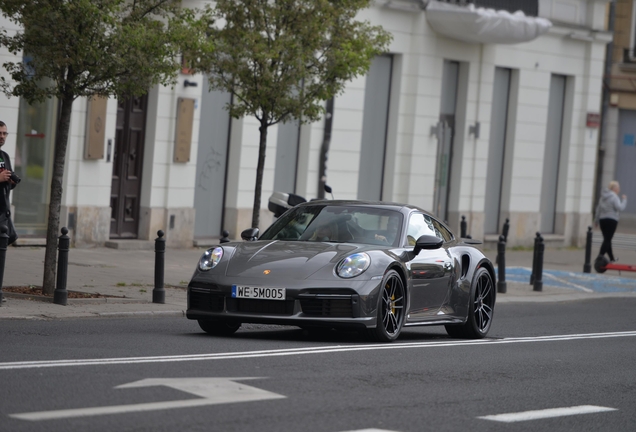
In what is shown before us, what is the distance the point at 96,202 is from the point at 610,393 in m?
14.1

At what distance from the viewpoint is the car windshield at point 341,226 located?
1196 centimetres

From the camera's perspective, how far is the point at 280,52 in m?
17.4

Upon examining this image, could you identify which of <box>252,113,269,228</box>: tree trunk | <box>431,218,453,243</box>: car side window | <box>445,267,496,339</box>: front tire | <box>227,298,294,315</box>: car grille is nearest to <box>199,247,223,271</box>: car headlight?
<box>227,298,294,315</box>: car grille

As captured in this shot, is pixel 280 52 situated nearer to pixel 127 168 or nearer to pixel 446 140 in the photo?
pixel 127 168

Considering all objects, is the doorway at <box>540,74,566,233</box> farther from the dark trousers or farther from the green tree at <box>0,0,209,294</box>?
the green tree at <box>0,0,209,294</box>

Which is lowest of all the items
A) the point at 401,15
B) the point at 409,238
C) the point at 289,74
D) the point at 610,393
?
the point at 610,393

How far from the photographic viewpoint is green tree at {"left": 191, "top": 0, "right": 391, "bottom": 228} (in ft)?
56.8

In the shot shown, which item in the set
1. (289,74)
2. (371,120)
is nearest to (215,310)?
(289,74)

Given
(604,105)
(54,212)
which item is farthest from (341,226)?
(604,105)

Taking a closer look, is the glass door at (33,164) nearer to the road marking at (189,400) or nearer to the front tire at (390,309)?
the front tire at (390,309)

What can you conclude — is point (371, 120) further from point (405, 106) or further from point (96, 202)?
point (96, 202)

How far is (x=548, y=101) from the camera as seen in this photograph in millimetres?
33188

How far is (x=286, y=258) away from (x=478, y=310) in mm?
2731

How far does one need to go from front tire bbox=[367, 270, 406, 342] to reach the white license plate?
0.90m
